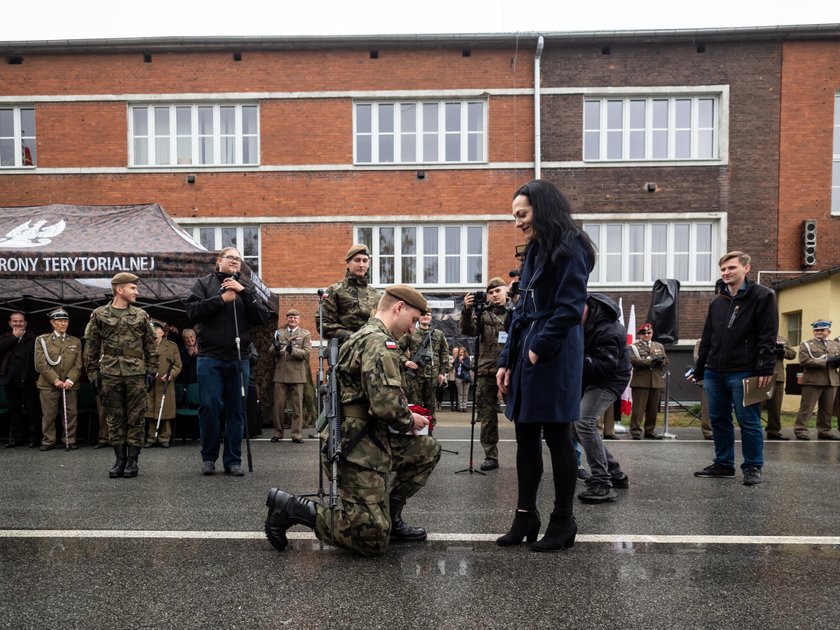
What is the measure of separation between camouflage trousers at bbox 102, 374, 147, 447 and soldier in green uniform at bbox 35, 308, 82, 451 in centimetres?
305

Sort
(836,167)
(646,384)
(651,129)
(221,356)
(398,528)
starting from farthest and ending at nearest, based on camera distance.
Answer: (836,167), (651,129), (646,384), (221,356), (398,528)

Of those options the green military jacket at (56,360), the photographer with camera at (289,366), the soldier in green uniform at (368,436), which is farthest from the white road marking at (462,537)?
the photographer with camera at (289,366)

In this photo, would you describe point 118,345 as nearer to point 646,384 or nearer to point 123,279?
point 123,279

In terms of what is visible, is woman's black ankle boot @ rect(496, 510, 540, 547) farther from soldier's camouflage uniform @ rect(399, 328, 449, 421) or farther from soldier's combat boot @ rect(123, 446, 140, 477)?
soldier's camouflage uniform @ rect(399, 328, 449, 421)

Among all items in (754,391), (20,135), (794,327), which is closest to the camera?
(754,391)

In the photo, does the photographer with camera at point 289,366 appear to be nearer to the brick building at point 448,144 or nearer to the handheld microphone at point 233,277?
the handheld microphone at point 233,277

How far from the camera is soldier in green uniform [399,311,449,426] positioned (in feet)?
29.7

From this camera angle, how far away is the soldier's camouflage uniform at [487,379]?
23.5 ft

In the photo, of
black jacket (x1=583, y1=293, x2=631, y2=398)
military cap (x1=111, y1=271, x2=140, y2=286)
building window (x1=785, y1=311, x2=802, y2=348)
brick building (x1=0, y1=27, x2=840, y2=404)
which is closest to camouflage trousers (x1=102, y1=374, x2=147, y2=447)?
military cap (x1=111, y1=271, x2=140, y2=286)

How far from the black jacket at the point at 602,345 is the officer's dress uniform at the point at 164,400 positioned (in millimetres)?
6495

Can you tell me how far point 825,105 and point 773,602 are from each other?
19.0 metres

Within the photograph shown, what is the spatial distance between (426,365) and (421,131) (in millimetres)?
11175

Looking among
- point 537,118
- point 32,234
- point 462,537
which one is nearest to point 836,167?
point 537,118

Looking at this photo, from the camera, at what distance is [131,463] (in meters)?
6.73
